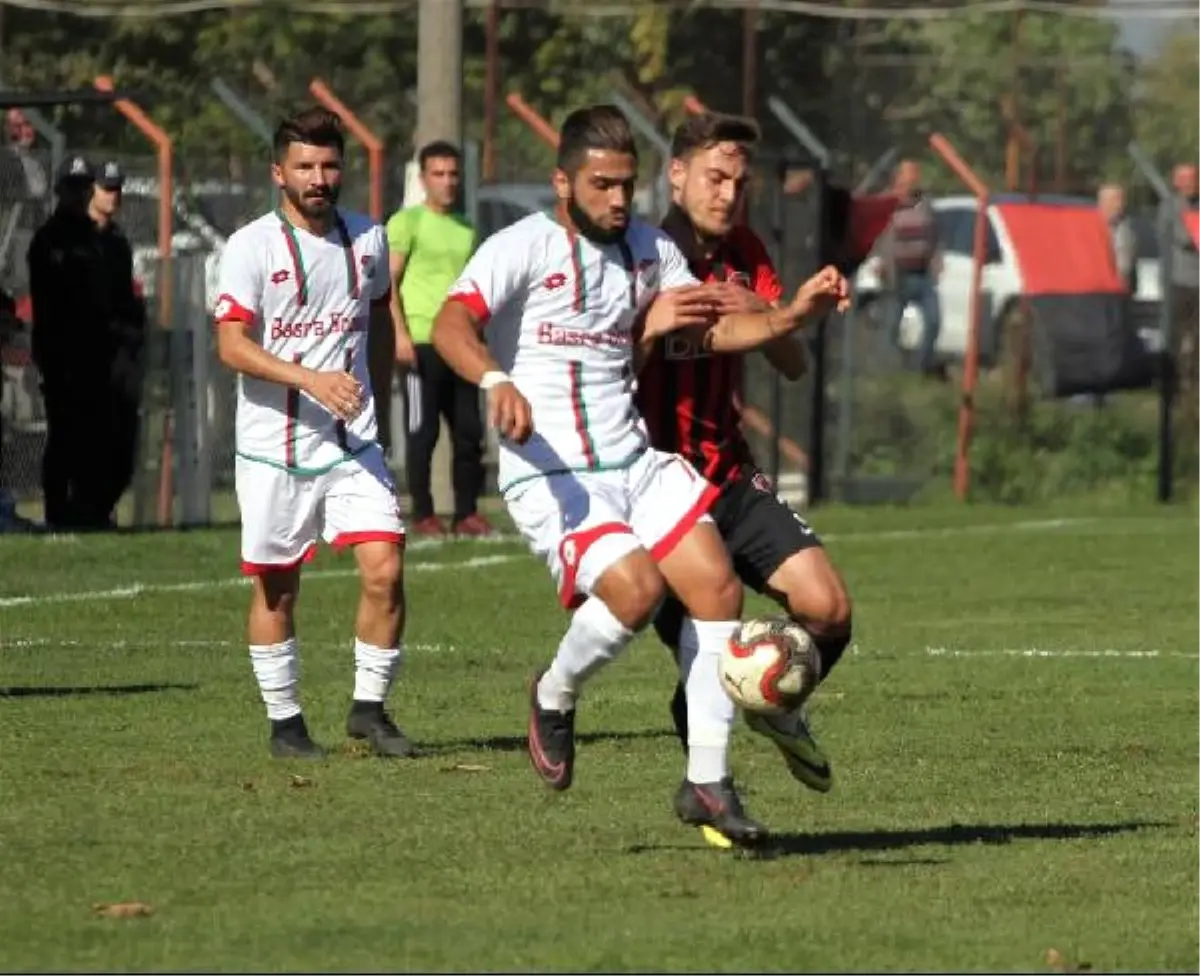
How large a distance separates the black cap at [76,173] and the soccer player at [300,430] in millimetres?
8449

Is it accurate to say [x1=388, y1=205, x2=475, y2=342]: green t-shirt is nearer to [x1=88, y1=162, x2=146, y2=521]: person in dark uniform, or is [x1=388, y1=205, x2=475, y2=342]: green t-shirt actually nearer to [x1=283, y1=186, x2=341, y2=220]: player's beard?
[x1=88, y1=162, x2=146, y2=521]: person in dark uniform

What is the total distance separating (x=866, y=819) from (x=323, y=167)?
2.81m

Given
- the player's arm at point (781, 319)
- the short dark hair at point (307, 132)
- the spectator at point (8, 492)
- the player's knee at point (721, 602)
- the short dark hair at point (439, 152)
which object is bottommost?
the spectator at point (8, 492)

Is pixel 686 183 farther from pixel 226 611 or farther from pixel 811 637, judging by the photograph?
pixel 226 611

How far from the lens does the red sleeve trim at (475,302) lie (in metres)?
9.26

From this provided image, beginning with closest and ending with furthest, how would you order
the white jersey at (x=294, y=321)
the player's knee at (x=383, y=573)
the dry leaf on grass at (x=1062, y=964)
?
the dry leaf on grass at (x=1062, y=964) → the white jersey at (x=294, y=321) → the player's knee at (x=383, y=573)

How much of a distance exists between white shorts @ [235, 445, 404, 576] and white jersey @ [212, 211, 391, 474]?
0.16ft

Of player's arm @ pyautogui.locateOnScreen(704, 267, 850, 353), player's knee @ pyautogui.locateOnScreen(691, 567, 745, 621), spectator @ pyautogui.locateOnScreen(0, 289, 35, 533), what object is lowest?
spectator @ pyautogui.locateOnScreen(0, 289, 35, 533)

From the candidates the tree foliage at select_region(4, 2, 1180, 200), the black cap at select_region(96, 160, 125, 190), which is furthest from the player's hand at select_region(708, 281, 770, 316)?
the tree foliage at select_region(4, 2, 1180, 200)

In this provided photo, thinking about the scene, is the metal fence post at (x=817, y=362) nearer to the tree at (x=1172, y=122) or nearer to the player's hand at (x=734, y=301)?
the tree at (x=1172, y=122)

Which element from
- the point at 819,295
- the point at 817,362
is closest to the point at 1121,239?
the point at 817,362

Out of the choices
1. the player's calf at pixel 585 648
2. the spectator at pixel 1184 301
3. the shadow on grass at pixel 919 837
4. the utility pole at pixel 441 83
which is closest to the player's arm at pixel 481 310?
the player's calf at pixel 585 648

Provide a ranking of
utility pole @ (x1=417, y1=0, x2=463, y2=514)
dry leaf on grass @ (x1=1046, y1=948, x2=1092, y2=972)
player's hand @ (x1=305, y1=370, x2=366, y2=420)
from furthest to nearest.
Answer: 1. utility pole @ (x1=417, y1=0, x2=463, y2=514)
2. player's hand @ (x1=305, y1=370, x2=366, y2=420)
3. dry leaf on grass @ (x1=1046, y1=948, x2=1092, y2=972)

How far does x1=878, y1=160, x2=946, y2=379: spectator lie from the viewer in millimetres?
27234
